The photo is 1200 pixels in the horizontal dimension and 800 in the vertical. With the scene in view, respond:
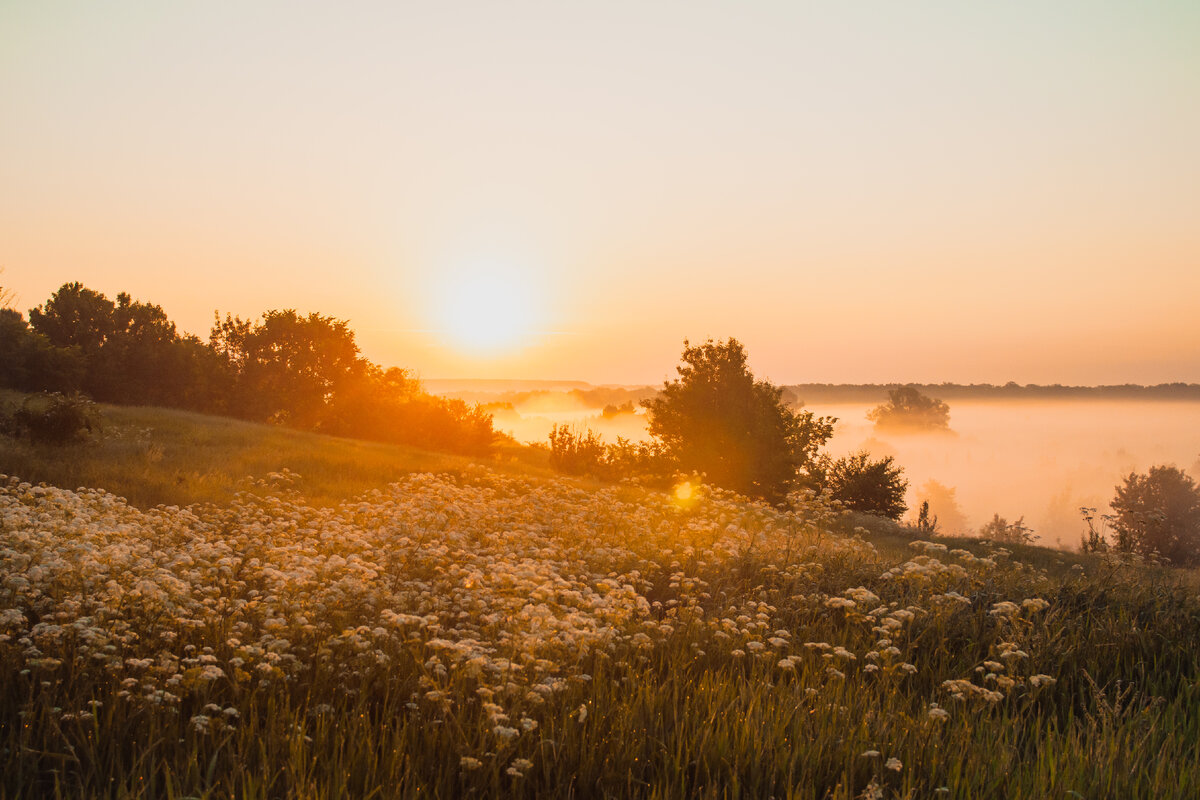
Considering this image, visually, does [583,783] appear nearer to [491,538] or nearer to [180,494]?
[491,538]

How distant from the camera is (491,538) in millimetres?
8609

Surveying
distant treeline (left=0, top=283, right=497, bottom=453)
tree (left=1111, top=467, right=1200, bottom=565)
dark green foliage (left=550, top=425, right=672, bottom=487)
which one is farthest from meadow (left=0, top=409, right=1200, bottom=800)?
tree (left=1111, top=467, right=1200, bottom=565)

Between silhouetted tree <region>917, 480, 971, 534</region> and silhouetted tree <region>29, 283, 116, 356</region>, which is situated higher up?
A: silhouetted tree <region>29, 283, 116, 356</region>

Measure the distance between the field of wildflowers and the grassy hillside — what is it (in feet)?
21.9

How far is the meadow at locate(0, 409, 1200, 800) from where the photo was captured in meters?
3.89

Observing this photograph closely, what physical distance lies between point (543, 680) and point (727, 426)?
31.3m

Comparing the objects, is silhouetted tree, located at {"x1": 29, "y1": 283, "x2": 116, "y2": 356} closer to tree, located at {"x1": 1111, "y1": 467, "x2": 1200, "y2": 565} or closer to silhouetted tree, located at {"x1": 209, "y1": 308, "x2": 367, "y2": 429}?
silhouetted tree, located at {"x1": 209, "y1": 308, "x2": 367, "y2": 429}

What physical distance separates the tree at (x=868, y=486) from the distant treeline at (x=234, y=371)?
1990cm

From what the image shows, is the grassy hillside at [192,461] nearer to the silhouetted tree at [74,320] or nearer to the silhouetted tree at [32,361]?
the silhouetted tree at [32,361]

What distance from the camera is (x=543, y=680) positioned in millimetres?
4652

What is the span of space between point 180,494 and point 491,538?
825 centimetres

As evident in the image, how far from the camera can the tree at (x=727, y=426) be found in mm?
34625

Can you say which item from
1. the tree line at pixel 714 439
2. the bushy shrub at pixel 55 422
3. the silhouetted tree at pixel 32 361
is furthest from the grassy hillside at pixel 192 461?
the tree line at pixel 714 439

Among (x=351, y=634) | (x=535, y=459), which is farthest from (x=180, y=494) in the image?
(x=535, y=459)
